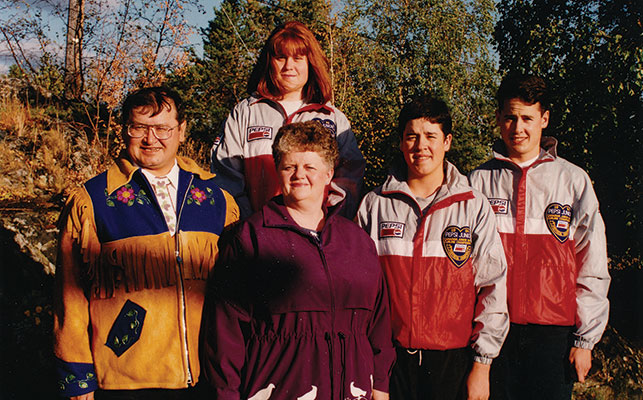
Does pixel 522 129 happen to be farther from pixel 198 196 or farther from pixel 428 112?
pixel 198 196

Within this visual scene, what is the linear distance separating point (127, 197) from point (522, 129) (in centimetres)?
219

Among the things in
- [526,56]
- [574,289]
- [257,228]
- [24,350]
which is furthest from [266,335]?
[526,56]

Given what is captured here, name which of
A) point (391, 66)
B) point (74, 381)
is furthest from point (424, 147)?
point (391, 66)

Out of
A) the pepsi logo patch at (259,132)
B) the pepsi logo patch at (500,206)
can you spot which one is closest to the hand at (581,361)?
the pepsi logo patch at (500,206)

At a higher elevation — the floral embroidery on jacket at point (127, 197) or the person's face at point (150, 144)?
the person's face at point (150, 144)

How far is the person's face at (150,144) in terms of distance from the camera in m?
2.22

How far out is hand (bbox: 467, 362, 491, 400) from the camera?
238 cm

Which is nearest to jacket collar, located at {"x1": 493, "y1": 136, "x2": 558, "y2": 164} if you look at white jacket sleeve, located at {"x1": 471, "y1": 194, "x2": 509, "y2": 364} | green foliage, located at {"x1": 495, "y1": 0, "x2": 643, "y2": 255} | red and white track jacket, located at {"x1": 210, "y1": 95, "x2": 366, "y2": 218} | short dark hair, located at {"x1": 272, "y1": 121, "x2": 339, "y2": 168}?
white jacket sleeve, located at {"x1": 471, "y1": 194, "x2": 509, "y2": 364}

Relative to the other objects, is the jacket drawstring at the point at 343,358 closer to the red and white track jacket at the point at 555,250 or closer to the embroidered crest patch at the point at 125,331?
the embroidered crest patch at the point at 125,331

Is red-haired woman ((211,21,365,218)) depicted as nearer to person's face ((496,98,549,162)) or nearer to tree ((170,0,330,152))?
person's face ((496,98,549,162))

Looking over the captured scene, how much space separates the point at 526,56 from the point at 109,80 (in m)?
6.98

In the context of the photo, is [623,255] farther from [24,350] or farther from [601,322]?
[24,350]

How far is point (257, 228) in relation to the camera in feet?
6.88

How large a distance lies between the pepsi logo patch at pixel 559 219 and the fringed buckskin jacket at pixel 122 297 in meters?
1.90
